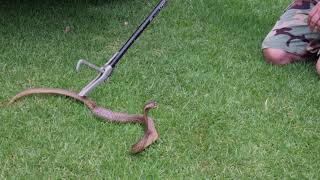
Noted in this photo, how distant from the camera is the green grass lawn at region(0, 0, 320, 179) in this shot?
1.90m

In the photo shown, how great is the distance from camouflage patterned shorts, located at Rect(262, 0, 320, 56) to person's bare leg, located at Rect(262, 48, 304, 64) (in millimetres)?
29

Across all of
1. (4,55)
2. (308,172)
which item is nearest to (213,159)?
(308,172)

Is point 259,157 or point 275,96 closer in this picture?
point 259,157

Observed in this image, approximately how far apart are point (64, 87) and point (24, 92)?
192 mm

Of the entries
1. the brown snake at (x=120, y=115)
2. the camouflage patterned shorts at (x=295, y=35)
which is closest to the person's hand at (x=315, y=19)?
the camouflage patterned shorts at (x=295, y=35)

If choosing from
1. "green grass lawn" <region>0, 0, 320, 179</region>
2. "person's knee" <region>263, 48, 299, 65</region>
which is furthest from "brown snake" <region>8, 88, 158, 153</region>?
"person's knee" <region>263, 48, 299, 65</region>

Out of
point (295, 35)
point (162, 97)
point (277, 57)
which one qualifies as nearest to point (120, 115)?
point (162, 97)

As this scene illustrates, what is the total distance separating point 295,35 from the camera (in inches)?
112

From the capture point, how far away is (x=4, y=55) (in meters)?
2.57

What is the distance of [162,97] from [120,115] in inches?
10.2

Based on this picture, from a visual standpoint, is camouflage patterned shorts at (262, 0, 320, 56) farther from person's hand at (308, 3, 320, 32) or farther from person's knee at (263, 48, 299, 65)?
person's hand at (308, 3, 320, 32)

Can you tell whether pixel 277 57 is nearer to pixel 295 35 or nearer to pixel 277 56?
pixel 277 56

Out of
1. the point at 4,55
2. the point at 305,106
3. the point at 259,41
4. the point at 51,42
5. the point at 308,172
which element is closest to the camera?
the point at 308,172

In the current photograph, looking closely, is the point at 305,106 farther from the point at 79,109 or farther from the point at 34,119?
the point at 34,119
